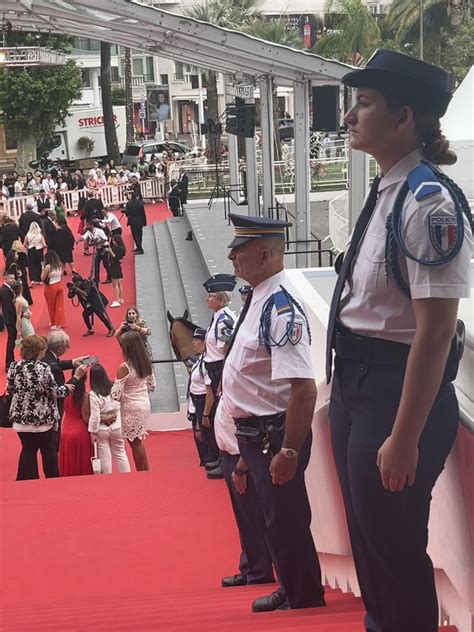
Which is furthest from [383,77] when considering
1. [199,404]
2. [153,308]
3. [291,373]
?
[153,308]

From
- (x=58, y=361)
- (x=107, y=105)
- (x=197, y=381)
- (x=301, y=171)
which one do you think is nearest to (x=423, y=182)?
(x=197, y=381)

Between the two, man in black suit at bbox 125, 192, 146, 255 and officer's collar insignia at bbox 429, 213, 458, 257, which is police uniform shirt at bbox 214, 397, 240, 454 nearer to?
officer's collar insignia at bbox 429, 213, 458, 257

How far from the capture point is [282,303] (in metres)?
3.05

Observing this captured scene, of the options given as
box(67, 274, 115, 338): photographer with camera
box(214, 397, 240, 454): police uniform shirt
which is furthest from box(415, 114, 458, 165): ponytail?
box(67, 274, 115, 338): photographer with camera

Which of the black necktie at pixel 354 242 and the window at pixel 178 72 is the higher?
the window at pixel 178 72

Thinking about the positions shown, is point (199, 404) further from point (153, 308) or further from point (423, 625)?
point (153, 308)

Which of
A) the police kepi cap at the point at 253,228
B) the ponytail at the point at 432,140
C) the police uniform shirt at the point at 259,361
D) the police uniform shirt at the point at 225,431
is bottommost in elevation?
the police uniform shirt at the point at 225,431

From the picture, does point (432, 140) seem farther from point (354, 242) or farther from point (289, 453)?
point (289, 453)

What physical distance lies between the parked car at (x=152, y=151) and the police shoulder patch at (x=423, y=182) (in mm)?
38322

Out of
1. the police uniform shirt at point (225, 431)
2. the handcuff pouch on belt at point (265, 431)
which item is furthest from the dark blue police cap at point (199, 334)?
the handcuff pouch on belt at point (265, 431)

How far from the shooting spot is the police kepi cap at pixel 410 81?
6.82 ft

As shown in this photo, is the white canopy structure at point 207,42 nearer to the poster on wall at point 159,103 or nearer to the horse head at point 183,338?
the horse head at point 183,338

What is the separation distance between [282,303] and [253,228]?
30 cm

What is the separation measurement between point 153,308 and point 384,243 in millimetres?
13070
